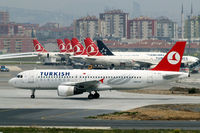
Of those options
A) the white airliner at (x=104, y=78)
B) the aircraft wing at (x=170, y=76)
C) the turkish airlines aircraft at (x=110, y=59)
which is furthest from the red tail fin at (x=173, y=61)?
the turkish airlines aircraft at (x=110, y=59)

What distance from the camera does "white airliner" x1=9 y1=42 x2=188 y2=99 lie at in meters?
59.5

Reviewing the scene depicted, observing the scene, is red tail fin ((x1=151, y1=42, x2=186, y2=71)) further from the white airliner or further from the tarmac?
the tarmac

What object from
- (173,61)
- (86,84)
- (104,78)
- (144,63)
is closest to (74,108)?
(86,84)

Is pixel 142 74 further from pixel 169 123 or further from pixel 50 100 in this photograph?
pixel 169 123

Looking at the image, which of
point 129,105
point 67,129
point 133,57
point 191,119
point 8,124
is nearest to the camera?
point 67,129

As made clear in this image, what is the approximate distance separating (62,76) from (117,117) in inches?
746

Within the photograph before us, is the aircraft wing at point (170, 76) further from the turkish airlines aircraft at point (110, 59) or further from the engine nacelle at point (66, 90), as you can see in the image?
the turkish airlines aircraft at point (110, 59)

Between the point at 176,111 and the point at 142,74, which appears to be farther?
the point at 142,74

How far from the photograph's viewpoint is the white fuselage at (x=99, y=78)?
59.6 metres

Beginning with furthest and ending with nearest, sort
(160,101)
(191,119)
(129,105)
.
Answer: (160,101), (129,105), (191,119)

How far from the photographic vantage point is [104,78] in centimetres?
6000

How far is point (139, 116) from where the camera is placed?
43469 millimetres

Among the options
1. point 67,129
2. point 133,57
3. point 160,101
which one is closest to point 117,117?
point 67,129

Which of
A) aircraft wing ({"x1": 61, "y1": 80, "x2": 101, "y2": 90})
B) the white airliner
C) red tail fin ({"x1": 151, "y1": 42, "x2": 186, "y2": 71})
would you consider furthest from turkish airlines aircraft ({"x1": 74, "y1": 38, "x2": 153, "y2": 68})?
aircraft wing ({"x1": 61, "y1": 80, "x2": 101, "y2": 90})
